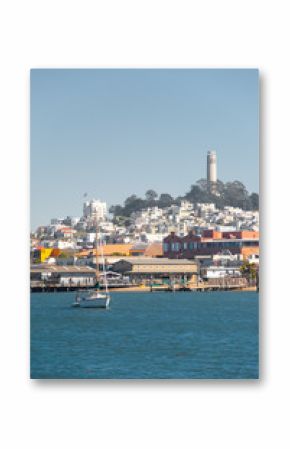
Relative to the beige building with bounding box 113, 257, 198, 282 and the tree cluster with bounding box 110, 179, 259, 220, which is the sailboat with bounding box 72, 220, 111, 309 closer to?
the beige building with bounding box 113, 257, 198, 282

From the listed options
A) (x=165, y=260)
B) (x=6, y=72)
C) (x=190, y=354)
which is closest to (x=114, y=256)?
(x=165, y=260)

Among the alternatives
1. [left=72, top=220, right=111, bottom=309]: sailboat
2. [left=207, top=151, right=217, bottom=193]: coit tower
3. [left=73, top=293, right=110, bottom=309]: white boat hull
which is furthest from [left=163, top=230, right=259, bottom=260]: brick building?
[left=73, top=293, right=110, bottom=309]: white boat hull

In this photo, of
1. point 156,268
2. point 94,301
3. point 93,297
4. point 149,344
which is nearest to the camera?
point 149,344

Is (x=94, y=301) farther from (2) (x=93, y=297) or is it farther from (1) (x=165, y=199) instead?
(1) (x=165, y=199)

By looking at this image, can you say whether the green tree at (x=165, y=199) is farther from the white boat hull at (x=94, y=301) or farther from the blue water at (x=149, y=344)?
the white boat hull at (x=94, y=301)

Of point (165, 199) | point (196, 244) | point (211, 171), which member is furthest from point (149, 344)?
point (211, 171)

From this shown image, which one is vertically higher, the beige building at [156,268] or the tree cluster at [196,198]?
the tree cluster at [196,198]

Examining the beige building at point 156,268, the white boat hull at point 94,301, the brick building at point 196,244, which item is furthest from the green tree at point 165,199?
the white boat hull at point 94,301
